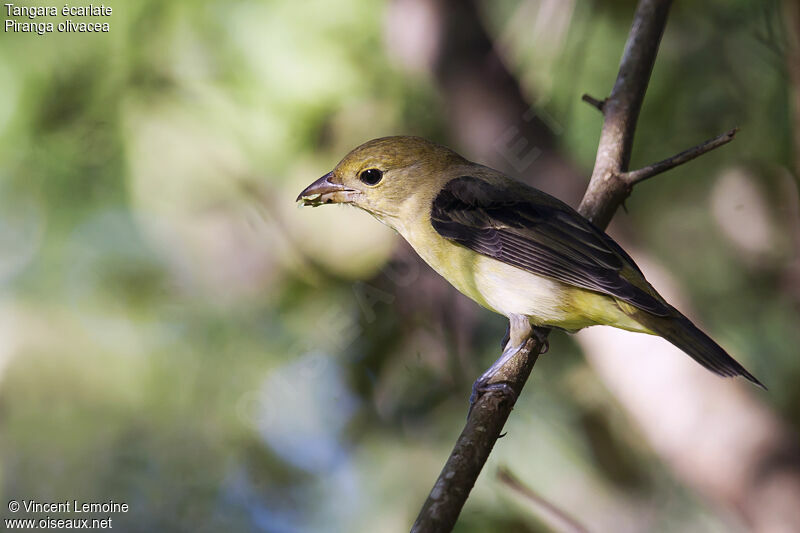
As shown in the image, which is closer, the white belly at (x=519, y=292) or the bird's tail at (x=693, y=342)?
the bird's tail at (x=693, y=342)

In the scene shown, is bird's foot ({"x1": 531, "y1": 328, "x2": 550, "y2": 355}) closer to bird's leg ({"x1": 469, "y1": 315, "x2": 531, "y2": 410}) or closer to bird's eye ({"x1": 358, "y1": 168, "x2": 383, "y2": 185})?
bird's leg ({"x1": 469, "y1": 315, "x2": 531, "y2": 410})

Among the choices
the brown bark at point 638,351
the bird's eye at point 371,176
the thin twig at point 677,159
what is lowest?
the brown bark at point 638,351

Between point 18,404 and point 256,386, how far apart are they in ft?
4.92

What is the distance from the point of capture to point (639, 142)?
5637 millimetres

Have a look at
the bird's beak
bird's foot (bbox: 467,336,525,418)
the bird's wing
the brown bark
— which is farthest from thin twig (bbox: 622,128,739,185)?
the bird's beak

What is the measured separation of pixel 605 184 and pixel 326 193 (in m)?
1.21

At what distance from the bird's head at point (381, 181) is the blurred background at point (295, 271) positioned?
174cm

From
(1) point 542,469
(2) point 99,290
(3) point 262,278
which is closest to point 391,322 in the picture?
(3) point 262,278

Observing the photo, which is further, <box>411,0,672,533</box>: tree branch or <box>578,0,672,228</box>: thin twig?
<box>578,0,672,228</box>: thin twig

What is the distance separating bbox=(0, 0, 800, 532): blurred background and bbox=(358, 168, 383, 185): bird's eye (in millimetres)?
1760

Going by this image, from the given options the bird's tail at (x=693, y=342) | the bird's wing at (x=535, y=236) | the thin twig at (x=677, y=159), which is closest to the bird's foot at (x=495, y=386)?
the bird's wing at (x=535, y=236)

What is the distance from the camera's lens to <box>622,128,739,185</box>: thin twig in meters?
3.09

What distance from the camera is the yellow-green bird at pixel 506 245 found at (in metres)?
2.86

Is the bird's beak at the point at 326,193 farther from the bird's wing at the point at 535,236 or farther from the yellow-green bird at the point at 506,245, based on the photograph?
the bird's wing at the point at 535,236
